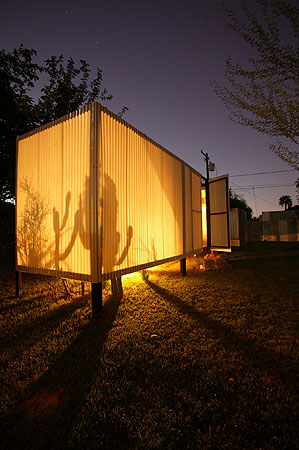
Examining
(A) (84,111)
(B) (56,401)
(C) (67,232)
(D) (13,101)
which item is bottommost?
(B) (56,401)

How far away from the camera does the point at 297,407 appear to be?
191 centimetres

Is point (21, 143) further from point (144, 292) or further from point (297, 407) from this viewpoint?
point (297, 407)

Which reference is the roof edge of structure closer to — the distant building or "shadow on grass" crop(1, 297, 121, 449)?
"shadow on grass" crop(1, 297, 121, 449)

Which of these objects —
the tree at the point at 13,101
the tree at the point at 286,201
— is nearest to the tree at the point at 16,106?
the tree at the point at 13,101

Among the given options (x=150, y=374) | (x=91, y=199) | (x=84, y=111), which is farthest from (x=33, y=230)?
(x=150, y=374)

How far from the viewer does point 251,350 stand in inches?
112

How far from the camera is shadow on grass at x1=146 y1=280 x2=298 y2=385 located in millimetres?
2434

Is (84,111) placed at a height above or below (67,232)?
above

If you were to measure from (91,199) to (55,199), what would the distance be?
1179 mm

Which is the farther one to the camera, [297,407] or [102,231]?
[102,231]

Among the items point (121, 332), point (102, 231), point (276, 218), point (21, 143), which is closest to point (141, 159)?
point (102, 231)

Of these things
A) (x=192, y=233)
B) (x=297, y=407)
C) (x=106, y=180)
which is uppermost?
(x=106, y=180)

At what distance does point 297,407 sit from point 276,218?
2356 centimetres

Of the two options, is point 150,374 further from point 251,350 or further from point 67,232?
point 67,232
